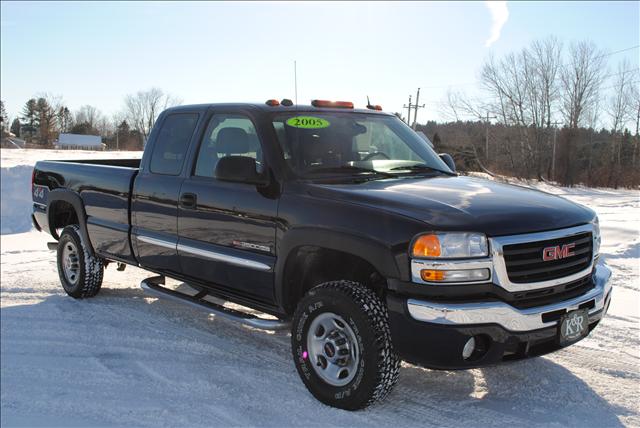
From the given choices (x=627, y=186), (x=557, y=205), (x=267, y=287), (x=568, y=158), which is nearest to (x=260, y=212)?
(x=267, y=287)

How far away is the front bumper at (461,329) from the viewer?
3.05 metres

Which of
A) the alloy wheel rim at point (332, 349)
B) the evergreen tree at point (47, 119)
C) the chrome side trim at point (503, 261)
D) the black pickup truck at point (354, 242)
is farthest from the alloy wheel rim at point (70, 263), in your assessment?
the evergreen tree at point (47, 119)

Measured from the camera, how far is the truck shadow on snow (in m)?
3.44

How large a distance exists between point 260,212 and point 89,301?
3163 millimetres

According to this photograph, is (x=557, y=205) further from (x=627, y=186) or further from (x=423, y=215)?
(x=627, y=186)

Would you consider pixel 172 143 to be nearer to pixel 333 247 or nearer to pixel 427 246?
pixel 333 247

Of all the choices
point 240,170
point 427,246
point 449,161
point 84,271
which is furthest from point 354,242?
point 84,271

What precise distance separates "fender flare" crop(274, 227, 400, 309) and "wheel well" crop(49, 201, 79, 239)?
12.3ft

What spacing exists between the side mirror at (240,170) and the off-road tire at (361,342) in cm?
90

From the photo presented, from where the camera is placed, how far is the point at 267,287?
159 inches

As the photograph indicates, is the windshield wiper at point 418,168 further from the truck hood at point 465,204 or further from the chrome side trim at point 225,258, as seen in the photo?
the chrome side trim at point 225,258

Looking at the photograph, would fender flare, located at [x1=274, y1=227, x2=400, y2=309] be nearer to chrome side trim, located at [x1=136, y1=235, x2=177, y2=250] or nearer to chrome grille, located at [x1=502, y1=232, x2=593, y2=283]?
chrome grille, located at [x1=502, y1=232, x2=593, y2=283]

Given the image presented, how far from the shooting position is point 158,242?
499 centimetres

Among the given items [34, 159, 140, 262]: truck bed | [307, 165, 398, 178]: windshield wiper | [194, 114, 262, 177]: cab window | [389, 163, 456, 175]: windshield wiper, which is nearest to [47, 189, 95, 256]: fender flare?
[34, 159, 140, 262]: truck bed
